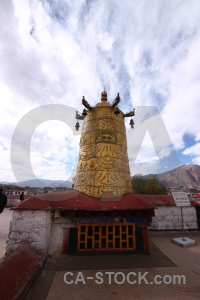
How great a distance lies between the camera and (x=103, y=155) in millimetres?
9320

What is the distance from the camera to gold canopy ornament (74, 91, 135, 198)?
8.78m

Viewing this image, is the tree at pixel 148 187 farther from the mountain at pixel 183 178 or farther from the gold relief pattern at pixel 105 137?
the mountain at pixel 183 178

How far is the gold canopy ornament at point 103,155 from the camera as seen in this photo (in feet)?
28.8

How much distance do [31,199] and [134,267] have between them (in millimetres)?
4995

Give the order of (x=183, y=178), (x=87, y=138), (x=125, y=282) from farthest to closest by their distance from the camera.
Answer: (x=183, y=178), (x=87, y=138), (x=125, y=282)

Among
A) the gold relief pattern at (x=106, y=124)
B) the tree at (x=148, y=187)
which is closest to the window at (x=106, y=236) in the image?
the gold relief pattern at (x=106, y=124)

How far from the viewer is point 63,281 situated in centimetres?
541

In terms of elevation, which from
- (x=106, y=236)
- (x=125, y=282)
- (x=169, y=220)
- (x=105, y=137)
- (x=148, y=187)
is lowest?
(x=125, y=282)

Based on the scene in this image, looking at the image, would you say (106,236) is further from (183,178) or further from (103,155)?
(183,178)

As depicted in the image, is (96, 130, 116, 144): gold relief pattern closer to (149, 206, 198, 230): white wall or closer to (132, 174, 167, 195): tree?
(149, 206, 198, 230): white wall

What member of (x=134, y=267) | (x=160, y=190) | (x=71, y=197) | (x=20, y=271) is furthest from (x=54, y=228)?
(x=160, y=190)

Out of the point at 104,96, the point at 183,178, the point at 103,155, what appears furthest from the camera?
the point at 183,178

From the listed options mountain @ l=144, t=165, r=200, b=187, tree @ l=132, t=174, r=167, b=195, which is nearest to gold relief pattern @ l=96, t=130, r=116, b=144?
tree @ l=132, t=174, r=167, b=195

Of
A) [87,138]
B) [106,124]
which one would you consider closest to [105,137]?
[106,124]
